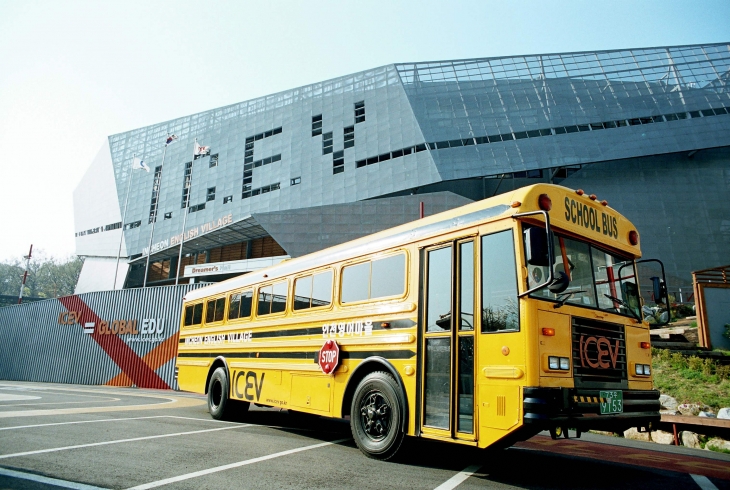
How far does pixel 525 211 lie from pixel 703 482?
11.3 ft

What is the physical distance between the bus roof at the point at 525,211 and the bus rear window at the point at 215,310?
165 inches

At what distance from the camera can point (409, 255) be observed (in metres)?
6.14

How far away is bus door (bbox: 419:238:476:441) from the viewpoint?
5.00 metres

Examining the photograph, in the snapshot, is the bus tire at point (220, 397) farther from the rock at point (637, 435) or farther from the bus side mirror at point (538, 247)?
the rock at point (637, 435)

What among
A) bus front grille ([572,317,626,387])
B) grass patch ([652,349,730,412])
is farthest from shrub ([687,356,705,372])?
bus front grille ([572,317,626,387])

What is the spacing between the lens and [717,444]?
8172 mm

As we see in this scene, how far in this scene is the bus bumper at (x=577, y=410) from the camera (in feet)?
14.2

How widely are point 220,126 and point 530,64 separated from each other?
107 ft

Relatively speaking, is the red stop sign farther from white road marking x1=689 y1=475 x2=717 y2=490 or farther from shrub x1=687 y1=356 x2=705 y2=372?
shrub x1=687 y1=356 x2=705 y2=372

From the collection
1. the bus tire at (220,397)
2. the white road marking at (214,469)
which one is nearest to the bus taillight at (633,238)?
the white road marking at (214,469)

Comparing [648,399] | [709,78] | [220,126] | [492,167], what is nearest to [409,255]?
[648,399]

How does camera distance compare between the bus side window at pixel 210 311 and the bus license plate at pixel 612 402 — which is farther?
the bus side window at pixel 210 311

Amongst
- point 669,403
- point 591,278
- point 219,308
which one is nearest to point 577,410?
point 591,278

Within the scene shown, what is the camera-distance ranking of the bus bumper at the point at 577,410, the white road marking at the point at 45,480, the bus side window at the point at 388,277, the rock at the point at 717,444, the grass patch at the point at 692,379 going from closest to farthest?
the white road marking at the point at 45,480
the bus bumper at the point at 577,410
the bus side window at the point at 388,277
the rock at the point at 717,444
the grass patch at the point at 692,379
